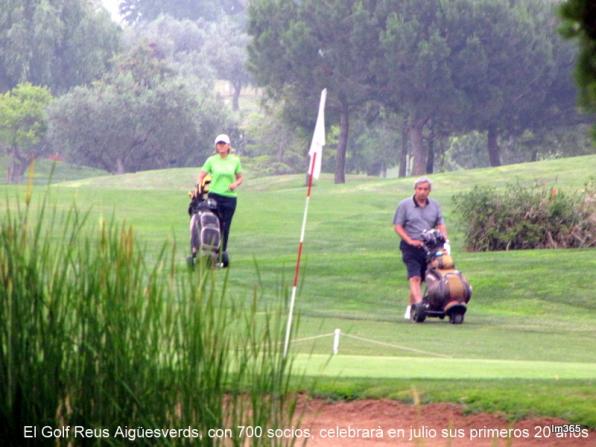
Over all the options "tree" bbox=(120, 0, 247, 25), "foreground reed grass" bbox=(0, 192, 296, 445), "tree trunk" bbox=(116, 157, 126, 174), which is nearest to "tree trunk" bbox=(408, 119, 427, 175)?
"tree trunk" bbox=(116, 157, 126, 174)

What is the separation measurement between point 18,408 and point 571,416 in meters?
3.93

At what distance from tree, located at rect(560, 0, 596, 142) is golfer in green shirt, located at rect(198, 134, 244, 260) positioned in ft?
41.9

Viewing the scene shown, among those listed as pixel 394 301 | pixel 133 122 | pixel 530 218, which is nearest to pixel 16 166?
pixel 133 122

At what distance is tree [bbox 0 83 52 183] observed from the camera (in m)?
92.4

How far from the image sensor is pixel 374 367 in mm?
→ 11039

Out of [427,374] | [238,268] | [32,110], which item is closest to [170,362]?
[427,374]

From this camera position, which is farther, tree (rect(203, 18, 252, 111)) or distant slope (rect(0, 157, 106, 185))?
tree (rect(203, 18, 252, 111))

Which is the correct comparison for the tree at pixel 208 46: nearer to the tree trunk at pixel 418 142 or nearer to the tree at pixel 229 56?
the tree at pixel 229 56

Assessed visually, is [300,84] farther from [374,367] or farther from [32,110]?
[374,367]

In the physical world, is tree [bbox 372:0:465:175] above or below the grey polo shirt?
above

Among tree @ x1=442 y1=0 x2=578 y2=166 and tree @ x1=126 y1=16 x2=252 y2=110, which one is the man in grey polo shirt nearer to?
tree @ x1=442 y1=0 x2=578 y2=166

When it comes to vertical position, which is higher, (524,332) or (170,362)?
(170,362)

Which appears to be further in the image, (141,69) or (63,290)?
(141,69)

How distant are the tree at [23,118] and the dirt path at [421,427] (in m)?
84.1
